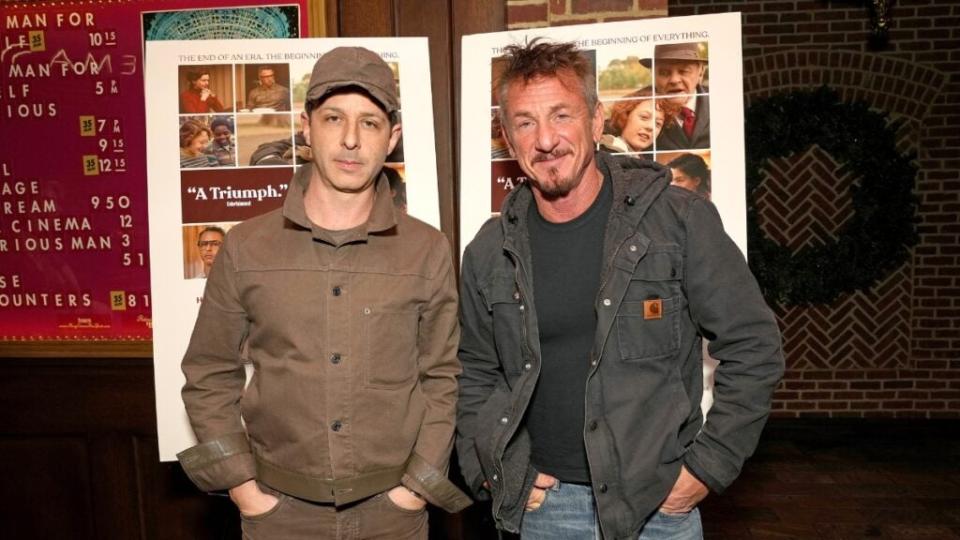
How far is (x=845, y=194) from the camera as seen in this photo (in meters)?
5.19

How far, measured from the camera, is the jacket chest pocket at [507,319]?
65.2 inches

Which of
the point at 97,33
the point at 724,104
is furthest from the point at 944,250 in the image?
the point at 97,33

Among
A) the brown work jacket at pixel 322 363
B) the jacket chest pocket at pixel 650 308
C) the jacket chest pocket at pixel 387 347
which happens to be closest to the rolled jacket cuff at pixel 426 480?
the brown work jacket at pixel 322 363

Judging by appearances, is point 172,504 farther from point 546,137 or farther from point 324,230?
point 546,137

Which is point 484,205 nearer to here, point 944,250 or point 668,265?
point 668,265

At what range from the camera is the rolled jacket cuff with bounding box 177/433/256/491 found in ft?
5.41

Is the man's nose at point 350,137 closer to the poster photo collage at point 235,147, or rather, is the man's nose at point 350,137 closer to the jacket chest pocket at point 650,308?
the poster photo collage at point 235,147

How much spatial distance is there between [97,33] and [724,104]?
80.8 inches

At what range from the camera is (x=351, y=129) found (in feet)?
5.27

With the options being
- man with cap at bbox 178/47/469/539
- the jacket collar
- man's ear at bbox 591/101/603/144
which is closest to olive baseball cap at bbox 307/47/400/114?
man with cap at bbox 178/47/469/539

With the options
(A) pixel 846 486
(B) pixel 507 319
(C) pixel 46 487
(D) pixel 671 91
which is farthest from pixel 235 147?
(A) pixel 846 486

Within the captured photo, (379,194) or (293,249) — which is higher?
(379,194)

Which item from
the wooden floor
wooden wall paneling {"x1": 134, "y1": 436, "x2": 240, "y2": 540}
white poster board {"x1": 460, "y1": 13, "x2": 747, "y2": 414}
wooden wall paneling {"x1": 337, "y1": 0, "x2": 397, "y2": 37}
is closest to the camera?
white poster board {"x1": 460, "y1": 13, "x2": 747, "y2": 414}

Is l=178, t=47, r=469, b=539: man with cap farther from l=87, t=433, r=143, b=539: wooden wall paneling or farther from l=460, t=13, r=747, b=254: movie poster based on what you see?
l=87, t=433, r=143, b=539: wooden wall paneling
